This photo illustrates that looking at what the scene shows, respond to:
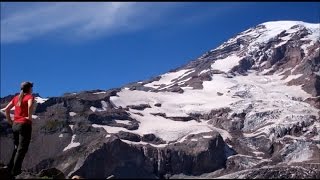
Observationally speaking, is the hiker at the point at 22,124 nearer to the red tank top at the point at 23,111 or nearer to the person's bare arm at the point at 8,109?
the red tank top at the point at 23,111

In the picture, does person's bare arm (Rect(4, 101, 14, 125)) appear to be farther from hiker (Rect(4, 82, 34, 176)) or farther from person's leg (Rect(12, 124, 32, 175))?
person's leg (Rect(12, 124, 32, 175))

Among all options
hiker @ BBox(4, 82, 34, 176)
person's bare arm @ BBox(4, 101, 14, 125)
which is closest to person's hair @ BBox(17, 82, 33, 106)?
hiker @ BBox(4, 82, 34, 176)

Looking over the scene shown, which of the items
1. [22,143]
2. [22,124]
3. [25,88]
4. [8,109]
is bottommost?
[22,143]

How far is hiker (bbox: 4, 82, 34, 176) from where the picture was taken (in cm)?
1803

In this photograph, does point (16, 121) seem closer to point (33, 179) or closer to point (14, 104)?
point (14, 104)

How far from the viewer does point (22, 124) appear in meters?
18.0

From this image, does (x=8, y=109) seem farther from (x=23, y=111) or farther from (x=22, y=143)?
(x=22, y=143)

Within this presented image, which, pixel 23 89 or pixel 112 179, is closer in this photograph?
pixel 23 89

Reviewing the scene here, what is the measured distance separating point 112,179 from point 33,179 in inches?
111

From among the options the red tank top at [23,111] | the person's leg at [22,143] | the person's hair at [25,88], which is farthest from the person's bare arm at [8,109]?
the person's leg at [22,143]

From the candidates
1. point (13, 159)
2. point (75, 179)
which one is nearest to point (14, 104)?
point (13, 159)

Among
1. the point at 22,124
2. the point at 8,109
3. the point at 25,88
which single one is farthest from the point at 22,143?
the point at 25,88

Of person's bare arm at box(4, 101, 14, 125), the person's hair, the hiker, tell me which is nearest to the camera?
the hiker

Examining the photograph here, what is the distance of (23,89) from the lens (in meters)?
18.4
